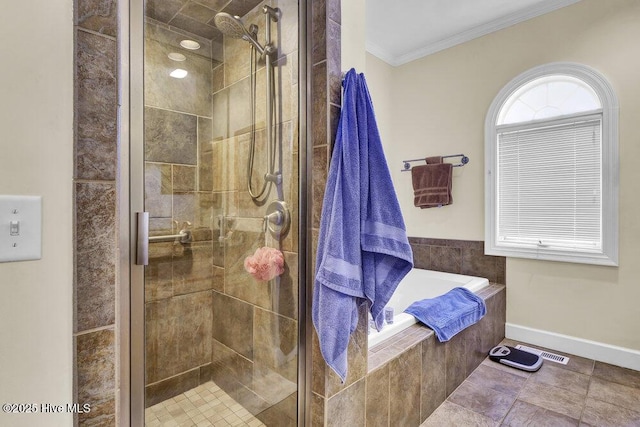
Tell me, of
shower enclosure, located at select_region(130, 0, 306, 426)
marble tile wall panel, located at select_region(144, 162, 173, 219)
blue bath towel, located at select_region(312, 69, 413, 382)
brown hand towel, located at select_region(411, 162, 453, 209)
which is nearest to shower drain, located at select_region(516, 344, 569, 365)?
brown hand towel, located at select_region(411, 162, 453, 209)

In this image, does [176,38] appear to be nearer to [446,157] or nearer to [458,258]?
[446,157]

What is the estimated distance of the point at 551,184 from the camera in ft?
8.86

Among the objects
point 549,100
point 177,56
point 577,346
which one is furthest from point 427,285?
point 177,56

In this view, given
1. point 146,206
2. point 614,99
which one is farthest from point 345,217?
point 614,99

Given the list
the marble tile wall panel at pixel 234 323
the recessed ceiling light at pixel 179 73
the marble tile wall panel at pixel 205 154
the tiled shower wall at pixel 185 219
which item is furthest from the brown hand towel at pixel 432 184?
the recessed ceiling light at pixel 179 73

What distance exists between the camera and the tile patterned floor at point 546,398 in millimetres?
1783

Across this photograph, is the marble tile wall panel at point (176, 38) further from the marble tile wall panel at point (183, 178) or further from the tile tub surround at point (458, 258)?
the tile tub surround at point (458, 258)

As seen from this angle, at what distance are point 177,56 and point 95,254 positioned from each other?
889 mm

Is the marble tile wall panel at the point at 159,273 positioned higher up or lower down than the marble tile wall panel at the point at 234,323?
higher up

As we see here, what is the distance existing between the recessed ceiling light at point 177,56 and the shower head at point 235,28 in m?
0.21

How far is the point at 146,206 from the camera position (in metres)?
0.99
